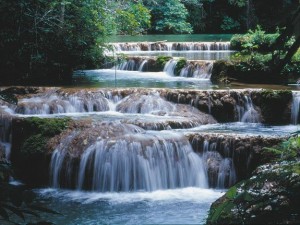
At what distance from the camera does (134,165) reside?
→ 8.19 m

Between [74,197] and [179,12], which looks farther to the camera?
[179,12]

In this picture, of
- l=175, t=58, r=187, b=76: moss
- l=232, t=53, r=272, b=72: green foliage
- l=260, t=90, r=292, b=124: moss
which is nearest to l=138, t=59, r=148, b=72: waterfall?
l=175, t=58, r=187, b=76: moss

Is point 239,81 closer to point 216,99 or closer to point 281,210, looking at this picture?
point 216,99

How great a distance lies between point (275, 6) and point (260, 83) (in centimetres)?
1180

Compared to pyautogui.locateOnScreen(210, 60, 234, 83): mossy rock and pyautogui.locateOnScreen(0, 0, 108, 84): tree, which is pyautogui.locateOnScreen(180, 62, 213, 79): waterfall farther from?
pyautogui.locateOnScreen(0, 0, 108, 84): tree

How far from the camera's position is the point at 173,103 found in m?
10.8

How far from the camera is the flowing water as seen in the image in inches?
276

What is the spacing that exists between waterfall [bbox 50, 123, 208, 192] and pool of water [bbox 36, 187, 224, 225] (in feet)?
0.70

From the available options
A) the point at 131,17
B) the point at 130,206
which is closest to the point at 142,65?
the point at 131,17

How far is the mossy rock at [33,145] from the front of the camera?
855 centimetres

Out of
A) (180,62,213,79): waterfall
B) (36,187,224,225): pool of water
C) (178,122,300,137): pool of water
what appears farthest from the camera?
(180,62,213,79): waterfall

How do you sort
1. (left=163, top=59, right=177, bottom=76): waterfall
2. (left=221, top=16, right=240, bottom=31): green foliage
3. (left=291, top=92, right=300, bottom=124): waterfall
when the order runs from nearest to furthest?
(left=291, top=92, right=300, bottom=124): waterfall, (left=163, top=59, right=177, bottom=76): waterfall, (left=221, top=16, right=240, bottom=31): green foliage

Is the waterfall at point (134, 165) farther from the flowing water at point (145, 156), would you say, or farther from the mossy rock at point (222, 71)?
the mossy rock at point (222, 71)

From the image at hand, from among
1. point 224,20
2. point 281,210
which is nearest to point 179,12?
point 224,20
